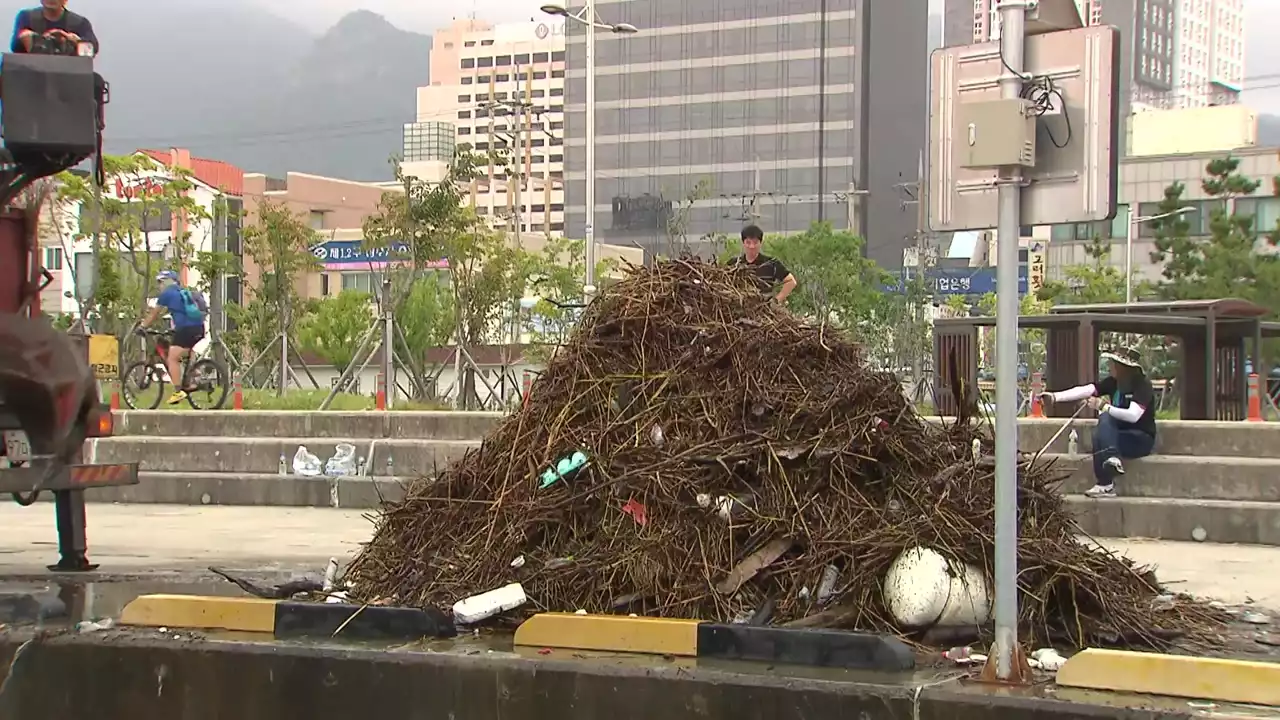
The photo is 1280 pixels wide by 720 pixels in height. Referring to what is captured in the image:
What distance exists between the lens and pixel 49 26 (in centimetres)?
739

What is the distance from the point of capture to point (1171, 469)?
1052cm

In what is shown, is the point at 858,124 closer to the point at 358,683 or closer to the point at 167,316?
the point at 167,316

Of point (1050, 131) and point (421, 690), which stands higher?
point (1050, 131)

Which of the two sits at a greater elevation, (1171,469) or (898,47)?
(898,47)

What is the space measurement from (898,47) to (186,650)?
108836 mm

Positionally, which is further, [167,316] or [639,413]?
[167,316]

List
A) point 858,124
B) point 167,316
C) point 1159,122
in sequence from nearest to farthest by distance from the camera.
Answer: point 167,316, point 1159,122, point 858,124

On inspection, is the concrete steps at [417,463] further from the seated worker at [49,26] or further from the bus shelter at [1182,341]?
the seated worker at [49,26]

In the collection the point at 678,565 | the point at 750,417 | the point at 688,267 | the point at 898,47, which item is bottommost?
the point at 678,565

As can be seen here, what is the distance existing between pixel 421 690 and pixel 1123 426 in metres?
7.11

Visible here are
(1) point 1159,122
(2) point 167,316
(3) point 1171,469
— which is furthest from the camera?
(1) point 1159,122

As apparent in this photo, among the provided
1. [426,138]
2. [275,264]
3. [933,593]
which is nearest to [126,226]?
[275,264]

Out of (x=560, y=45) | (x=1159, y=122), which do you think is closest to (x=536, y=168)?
(x=560, y=45)

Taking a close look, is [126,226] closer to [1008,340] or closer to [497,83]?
[1008,340]
